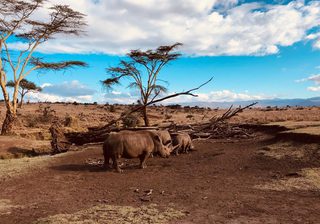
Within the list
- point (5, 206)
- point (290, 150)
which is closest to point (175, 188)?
point (5, 206)

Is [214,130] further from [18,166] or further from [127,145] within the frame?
[18,166]

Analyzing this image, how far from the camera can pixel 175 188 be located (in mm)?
9680

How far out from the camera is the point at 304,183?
32.3 feet

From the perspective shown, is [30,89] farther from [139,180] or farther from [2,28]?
[139,180]

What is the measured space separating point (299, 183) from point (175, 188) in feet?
11.4

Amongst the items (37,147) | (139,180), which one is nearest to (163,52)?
(37,147)

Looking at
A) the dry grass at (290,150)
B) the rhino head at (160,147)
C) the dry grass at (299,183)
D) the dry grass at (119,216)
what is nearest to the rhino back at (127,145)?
the rhino head at (160,147)

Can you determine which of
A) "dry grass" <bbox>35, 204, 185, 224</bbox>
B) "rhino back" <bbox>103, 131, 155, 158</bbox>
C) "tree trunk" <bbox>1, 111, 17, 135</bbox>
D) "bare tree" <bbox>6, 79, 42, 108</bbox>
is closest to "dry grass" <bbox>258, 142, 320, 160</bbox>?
"rhino back" <bbox>103, 131, 155, 158</bbox>

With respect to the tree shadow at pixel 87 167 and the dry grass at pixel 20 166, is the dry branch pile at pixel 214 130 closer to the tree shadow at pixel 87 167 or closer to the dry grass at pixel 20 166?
the tree shadow at pixel 87 167

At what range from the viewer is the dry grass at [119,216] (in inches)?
272

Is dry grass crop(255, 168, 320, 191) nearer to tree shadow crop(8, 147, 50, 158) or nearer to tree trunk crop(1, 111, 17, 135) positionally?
tree shadow crop(8, 147, 50, 158)

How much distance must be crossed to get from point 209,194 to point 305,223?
2.71 metres

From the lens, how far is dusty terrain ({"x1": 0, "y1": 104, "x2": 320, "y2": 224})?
7.32 m

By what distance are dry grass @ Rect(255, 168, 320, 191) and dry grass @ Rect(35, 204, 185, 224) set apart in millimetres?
3454
